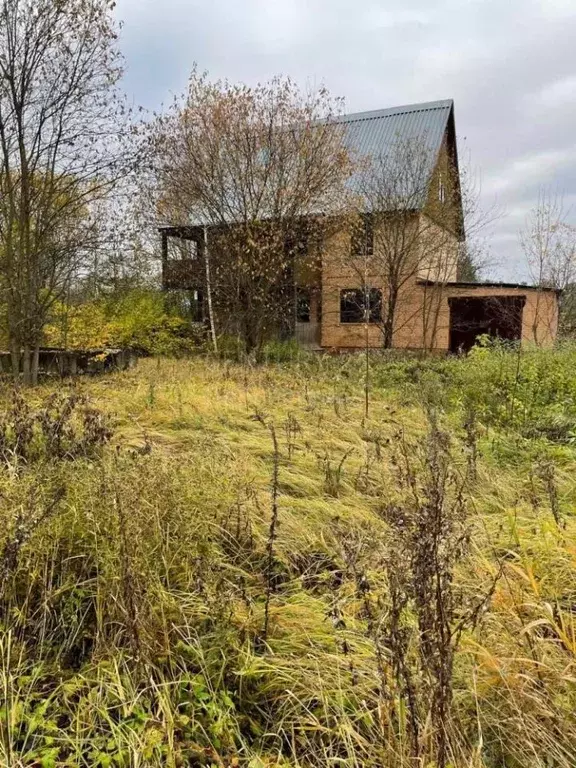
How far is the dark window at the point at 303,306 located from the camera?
1747 centimetres

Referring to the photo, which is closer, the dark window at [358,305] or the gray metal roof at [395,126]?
the dark window at [358,305]

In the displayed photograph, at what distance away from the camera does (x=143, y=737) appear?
4.90ft

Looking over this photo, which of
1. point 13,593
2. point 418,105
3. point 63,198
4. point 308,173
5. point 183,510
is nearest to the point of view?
point 13,593

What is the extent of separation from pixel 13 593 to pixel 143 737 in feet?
2.86

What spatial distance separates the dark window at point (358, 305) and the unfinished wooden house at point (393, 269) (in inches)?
1.4

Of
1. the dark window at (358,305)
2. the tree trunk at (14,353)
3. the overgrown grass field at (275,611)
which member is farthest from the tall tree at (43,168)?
the dark window at (358,305)

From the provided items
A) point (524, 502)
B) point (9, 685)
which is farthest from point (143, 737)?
point (524, 502)

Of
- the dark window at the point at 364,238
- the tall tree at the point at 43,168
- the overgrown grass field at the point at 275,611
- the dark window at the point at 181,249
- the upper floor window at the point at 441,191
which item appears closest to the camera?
the overgrown grass field at the point at 275,611

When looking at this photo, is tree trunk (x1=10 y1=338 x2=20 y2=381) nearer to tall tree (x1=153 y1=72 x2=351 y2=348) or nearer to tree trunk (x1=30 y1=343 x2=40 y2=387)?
tree trunk (x1=30 y1=343 x2=40 y2=387)

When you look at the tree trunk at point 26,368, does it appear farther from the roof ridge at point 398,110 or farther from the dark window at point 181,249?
the roof ridge at point 398,110

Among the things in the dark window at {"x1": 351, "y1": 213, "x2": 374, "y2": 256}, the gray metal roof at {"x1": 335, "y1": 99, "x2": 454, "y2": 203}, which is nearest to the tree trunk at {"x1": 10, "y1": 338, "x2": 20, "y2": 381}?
the dark window at {"x1": 351, "y1": 213, "x2": 374, "y2": 256}

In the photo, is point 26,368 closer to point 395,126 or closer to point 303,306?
point 303,306

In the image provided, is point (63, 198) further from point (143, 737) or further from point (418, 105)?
point (418, 105)

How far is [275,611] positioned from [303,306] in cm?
1619
